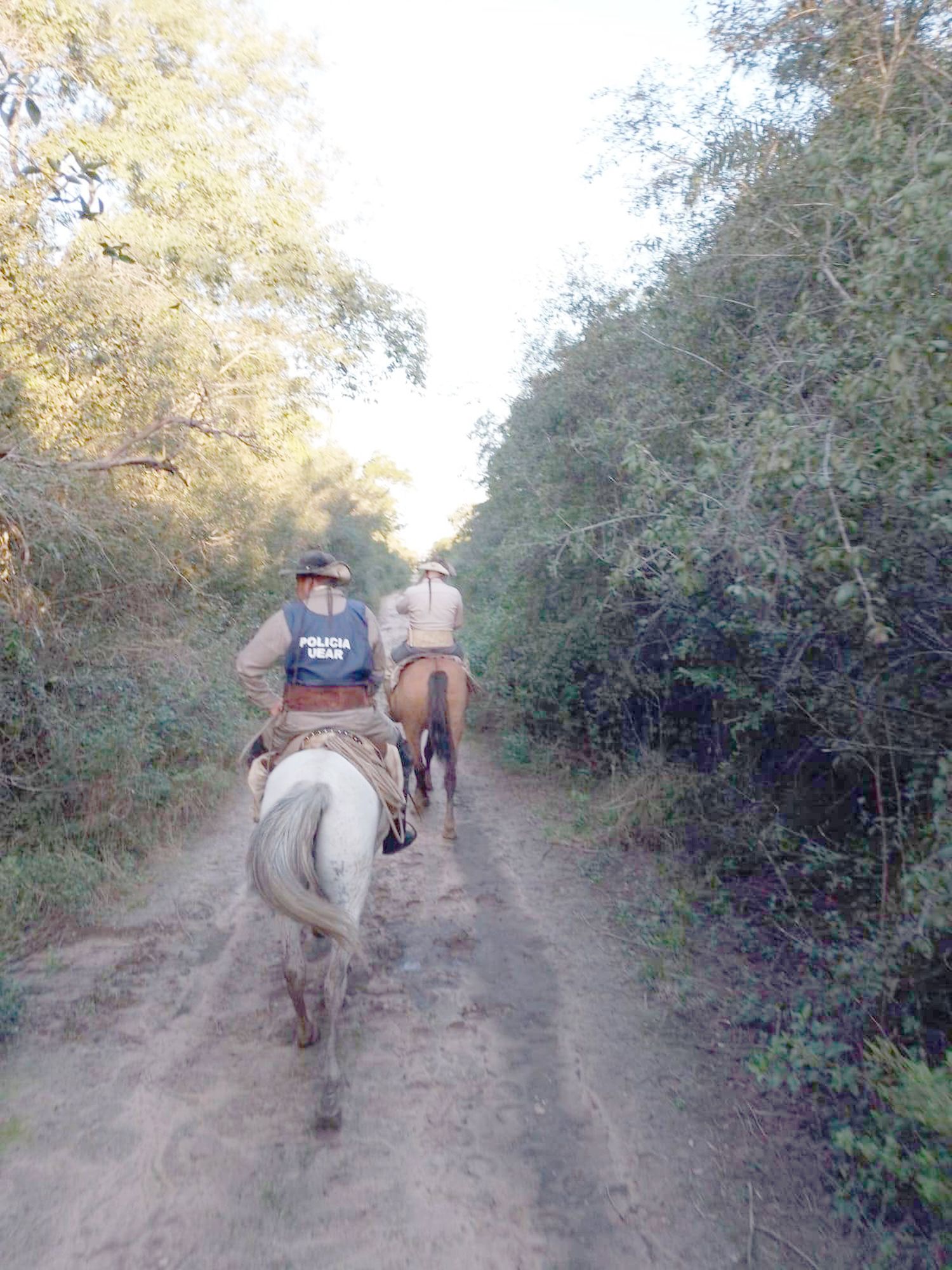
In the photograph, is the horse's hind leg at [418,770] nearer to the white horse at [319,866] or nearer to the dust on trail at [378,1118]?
the dust on trail at [378,1118]

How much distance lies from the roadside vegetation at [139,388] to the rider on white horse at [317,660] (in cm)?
171

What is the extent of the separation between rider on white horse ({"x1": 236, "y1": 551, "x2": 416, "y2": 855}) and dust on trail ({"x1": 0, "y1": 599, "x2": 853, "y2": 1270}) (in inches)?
57.1

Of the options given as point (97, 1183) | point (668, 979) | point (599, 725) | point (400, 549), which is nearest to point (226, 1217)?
point (97, 1183)

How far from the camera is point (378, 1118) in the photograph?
4.07 metres

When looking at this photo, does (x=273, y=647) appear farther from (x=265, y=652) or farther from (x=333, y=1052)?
(x=333, y=1052)

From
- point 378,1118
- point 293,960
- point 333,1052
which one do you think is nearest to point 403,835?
point 293,960

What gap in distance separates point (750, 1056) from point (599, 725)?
572 centimetres

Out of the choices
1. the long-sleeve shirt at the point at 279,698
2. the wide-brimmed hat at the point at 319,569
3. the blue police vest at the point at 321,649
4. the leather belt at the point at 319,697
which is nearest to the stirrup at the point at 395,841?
the long-sleeve shirt at the point at 279,698

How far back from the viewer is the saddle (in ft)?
16.8

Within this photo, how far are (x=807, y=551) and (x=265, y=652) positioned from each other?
288 centimetres

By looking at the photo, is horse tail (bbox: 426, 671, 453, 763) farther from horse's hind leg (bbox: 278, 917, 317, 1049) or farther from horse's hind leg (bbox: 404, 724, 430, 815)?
horse's hind leg (bbox: 278, 917, 317, 1049)

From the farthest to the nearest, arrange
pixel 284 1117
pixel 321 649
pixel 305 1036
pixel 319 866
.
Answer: pixel 321 649 < pixel 305 1036 < pixel 319 866 < pixel 284 1117

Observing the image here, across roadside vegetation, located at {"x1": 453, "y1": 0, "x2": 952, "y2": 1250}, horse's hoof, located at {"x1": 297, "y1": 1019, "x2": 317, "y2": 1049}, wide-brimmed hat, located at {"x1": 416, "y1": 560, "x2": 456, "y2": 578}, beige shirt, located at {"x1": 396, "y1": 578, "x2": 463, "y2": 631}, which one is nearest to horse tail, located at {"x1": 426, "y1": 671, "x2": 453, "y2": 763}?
beige shirt, located at {"x1": 396, "y1": 578, "x2": 463, "y2": 631}

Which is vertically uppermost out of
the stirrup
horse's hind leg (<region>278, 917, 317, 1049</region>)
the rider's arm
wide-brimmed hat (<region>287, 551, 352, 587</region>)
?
wide-brimmed hat (<region>287, 551, 352, 587</region>)
